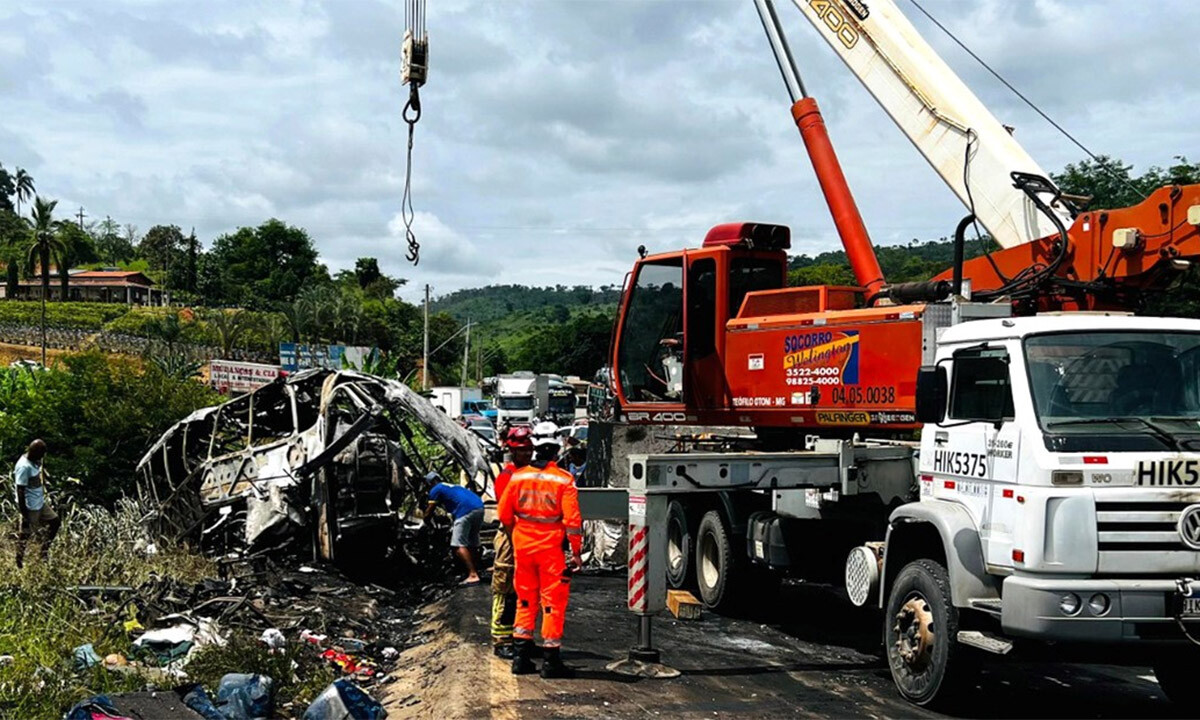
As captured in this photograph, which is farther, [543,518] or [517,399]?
[517,399]

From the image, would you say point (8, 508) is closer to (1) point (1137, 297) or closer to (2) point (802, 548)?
(2) point (802, 548)

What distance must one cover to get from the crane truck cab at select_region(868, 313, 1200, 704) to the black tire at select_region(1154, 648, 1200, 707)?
12mm

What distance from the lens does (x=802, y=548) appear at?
9.95 metres

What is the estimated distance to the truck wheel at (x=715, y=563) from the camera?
10961 mm

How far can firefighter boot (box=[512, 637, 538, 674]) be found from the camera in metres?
7.96

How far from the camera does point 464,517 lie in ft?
42.1

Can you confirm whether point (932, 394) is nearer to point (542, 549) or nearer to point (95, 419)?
point (542, 549)

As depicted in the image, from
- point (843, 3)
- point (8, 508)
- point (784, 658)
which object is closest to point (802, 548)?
point (784, 658)

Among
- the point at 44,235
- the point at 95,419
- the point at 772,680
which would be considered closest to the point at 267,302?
the point at 44,235

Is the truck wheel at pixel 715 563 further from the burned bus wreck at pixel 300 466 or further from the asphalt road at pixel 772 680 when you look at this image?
the burned bus wreck at pixel 300 466

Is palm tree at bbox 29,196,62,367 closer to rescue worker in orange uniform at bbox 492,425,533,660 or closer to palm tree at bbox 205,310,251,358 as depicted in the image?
palm tree at bbox 205,310,251,358

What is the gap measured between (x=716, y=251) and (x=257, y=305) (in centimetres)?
8248

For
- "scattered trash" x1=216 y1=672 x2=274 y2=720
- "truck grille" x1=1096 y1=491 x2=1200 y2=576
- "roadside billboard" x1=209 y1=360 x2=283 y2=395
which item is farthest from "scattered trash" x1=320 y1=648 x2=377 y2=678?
"roadside billboard" x1=209 y1=360 x2=283 y2=395

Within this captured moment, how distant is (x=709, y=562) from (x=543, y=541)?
4025 mm
